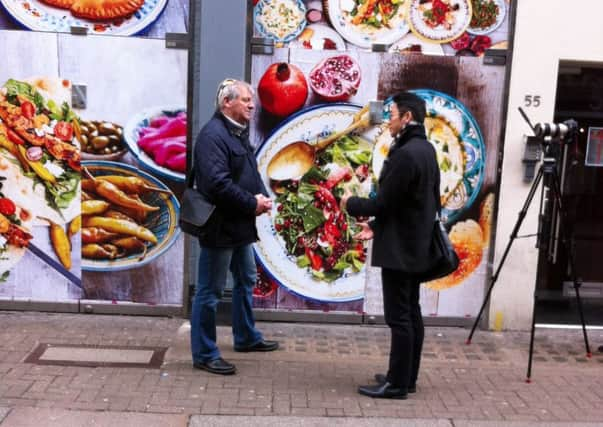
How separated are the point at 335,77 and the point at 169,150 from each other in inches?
56.6

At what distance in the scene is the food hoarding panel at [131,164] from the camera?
556 centimetres

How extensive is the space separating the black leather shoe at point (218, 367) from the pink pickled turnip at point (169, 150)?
69.2 inches

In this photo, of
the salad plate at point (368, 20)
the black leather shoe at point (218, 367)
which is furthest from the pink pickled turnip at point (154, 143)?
the black leather shoe at point (218, 367)

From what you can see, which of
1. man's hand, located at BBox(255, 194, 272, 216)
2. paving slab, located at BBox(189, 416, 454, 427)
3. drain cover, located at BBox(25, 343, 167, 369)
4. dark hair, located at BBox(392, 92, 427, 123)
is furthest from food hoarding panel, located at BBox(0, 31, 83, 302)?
dark hair, located at BBox(392, 92, 427, 123)

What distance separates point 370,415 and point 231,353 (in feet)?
4.35

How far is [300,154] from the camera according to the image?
18.7ft

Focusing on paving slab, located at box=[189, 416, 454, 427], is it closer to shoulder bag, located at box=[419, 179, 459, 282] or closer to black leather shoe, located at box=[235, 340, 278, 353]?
shoulder bag, located at box=[419, 179, 459, 282]

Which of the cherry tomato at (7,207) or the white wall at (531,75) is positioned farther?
the cherry tomato at (7,207)

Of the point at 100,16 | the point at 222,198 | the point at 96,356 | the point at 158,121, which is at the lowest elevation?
the point at 96,356

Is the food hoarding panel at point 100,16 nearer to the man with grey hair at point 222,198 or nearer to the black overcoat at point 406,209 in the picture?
the man with grey hair at point 222,198

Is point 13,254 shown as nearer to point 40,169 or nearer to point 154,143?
point 40,169

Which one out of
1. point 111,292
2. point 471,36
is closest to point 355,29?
point 471,36

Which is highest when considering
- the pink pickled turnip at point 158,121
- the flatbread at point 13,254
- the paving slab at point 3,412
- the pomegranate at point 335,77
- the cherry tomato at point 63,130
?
the pomegranate at point 335,77

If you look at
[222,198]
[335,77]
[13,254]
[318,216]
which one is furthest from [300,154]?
[13,254]
